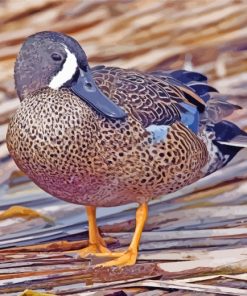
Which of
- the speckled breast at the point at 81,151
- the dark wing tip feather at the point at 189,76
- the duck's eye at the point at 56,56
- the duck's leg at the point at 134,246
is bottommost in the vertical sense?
the duck's leg at the point at 134,246

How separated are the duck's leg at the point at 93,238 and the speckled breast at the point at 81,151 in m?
0.28

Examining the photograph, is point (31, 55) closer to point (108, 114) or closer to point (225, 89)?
point (108, 114)

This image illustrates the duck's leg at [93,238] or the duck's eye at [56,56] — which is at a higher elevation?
the duck's eye at [56,56]

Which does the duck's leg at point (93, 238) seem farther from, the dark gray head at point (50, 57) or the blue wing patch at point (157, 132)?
the dark gray head at point (50, 57)

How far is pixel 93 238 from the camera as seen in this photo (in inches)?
197

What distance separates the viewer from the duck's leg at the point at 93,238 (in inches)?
196

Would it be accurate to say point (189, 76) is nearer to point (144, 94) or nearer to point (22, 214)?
point (144, 94)

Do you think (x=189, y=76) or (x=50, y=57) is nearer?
(x=50, y=57)

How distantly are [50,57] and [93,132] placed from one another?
11.4 inches

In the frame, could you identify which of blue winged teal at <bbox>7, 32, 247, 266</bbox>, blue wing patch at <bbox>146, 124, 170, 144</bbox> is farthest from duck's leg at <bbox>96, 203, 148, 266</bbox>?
blue wing patch at <bbox>146, 124, 170, 144</bbox>

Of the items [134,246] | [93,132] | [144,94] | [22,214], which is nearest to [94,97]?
[93,132]

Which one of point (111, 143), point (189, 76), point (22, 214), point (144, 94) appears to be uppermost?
point (189, 76)

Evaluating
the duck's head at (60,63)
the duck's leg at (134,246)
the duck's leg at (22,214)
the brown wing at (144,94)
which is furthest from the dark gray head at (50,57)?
the duck's leg at (22,214)

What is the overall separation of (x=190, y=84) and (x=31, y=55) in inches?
29.7
